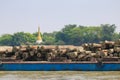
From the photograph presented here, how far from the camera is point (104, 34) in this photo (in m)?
109

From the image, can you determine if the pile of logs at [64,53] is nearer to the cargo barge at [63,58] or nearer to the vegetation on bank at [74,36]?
the cargo barge at [63,58]

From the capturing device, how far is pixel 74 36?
108 meters

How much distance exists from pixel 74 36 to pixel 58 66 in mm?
75574

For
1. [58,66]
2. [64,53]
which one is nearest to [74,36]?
[64,53]

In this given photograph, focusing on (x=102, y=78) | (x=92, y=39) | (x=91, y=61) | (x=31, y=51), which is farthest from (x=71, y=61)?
(x=92, y=39)

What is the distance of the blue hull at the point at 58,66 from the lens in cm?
3231

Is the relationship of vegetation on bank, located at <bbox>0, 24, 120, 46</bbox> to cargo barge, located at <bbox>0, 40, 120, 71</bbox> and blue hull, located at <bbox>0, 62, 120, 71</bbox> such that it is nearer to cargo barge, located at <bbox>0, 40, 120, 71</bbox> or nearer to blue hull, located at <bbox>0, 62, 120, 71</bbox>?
cargo barge, located at <bbox>0, 40, 120, 71</bbox>

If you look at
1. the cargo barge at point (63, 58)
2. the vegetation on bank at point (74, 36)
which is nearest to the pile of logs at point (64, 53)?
the cargo barge at point (63, 58)

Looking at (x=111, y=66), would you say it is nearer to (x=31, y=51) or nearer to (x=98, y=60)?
(x=98, y=60)

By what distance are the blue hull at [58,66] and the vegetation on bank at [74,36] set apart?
6985 centimetres

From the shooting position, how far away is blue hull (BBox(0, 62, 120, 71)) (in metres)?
32.3

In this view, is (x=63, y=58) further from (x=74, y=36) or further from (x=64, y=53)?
(x=74, y=36)

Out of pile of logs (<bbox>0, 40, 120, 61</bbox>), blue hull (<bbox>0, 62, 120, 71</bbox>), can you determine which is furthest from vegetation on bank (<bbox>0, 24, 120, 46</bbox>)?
blue hull (<bbox>0, 62, 120, 71</bbox>)

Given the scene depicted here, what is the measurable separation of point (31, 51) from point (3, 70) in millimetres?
3131
